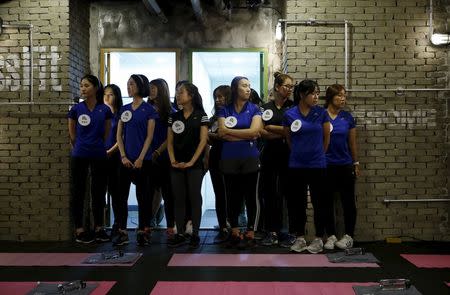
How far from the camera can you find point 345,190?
189 inches

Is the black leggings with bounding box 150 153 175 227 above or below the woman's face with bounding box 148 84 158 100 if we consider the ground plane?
below

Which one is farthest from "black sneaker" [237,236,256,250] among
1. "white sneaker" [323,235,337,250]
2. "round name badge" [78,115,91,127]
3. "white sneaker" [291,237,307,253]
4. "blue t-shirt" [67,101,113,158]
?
"round name badge" [78,115,91,127]

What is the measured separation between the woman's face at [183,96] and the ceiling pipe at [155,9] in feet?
4.58

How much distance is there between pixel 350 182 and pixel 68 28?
347cm

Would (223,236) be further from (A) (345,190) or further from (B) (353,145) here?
(B) (353,145)

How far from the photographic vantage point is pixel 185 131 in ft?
15.7

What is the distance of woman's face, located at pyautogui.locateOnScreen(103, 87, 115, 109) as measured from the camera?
5591 mm

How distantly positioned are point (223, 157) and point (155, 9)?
224 centimetres

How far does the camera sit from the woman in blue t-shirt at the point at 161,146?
197 inches

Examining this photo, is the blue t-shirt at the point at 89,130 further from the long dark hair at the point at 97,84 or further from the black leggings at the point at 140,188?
the black leggings at the point at 140,188

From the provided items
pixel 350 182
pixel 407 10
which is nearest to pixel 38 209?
pixel 350 182

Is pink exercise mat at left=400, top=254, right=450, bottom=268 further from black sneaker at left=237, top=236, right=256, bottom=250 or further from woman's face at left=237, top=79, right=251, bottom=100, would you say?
woman's face at left=237, top=79, right=251, bottom=100

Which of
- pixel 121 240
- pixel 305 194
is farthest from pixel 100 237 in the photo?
pixel 305 194

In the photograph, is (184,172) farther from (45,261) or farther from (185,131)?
(45,261)
